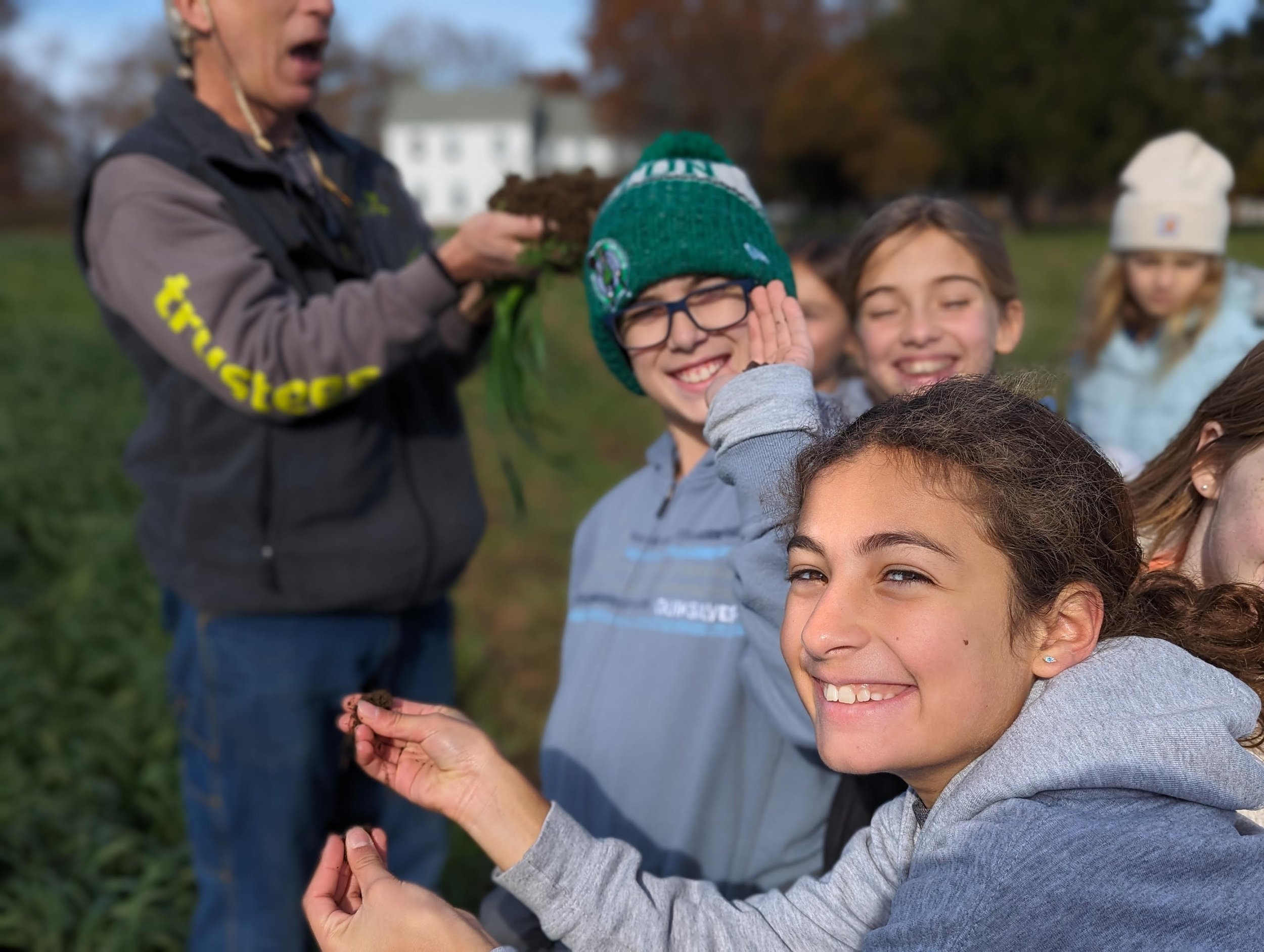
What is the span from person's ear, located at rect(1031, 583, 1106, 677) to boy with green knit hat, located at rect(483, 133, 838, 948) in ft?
1.53

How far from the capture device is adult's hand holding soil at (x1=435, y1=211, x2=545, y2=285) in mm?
2451

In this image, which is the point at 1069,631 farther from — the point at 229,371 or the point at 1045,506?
the point at 229,371

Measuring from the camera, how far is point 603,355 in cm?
223

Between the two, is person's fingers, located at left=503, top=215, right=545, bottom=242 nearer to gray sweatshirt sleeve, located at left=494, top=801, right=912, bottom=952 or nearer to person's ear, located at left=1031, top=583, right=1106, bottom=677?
gray sweatshirt sleeve, located at left=494, top=801, right=912, bottom=952

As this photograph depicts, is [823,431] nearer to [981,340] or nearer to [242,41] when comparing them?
[981,340]

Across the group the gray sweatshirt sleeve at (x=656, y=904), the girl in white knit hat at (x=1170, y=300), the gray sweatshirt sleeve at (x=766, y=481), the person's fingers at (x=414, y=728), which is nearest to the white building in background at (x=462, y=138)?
the girl in white knit hat at (x=1170, y=300)

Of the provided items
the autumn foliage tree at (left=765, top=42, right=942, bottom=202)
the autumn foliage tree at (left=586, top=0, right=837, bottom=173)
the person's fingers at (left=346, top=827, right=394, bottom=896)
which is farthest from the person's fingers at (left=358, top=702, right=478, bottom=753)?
the autumn foliage tree at (left=586, top=0, right=837, bottom=173)

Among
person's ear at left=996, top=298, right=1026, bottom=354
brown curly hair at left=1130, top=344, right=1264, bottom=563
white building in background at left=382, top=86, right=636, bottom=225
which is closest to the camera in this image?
brown curly hair at left=1130, top=344, right=1264, bottom=563

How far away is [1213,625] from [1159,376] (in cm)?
270

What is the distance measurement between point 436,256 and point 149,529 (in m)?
1.01

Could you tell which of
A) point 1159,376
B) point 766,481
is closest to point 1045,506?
point 766,481

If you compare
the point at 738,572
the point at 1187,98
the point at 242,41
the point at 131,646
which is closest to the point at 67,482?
the point at 131,646

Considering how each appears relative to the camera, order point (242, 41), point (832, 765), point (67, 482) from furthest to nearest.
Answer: point (67, 482) < point (242, 41) < point (832, 765)

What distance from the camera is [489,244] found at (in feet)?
8.09
